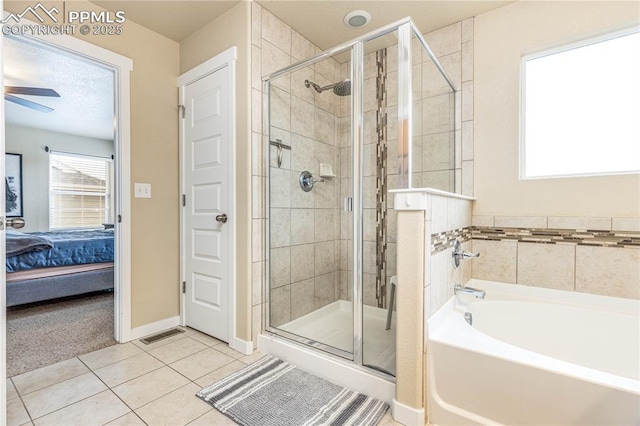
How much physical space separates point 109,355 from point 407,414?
6.20ft

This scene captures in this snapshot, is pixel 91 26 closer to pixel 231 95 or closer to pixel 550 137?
pixel 231 95

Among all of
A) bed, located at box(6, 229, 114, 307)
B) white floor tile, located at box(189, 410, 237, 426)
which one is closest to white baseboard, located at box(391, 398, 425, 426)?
white floor tile, located at box(189, 410, 237, 426)

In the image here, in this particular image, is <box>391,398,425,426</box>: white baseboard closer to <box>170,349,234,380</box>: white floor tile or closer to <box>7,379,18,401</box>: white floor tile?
<box>170,349,234,380</box>: white floor tile

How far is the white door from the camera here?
217 centimetres

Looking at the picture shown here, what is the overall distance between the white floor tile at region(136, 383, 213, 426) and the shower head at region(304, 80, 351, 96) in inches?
74.6

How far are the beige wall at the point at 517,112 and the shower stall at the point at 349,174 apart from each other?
233 millimetres

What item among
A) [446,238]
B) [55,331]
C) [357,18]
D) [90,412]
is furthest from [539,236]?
[55,331]

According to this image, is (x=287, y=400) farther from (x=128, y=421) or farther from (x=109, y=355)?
(x=109, y=355)

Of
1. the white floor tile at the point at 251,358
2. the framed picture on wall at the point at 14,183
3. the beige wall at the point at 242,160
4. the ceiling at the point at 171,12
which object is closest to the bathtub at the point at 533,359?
the white floor tile at the point at 251,358

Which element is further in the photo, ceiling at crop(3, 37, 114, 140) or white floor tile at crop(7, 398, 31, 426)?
ceiling at crop(3, 37, 114, 140)

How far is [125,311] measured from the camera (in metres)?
2.18

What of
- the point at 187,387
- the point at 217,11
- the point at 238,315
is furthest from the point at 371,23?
the point at 187,387

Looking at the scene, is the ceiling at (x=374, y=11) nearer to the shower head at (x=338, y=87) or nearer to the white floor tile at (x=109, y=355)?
the shower head at (x=338, y=87)

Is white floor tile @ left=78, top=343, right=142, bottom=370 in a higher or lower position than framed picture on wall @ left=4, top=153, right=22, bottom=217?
lower
